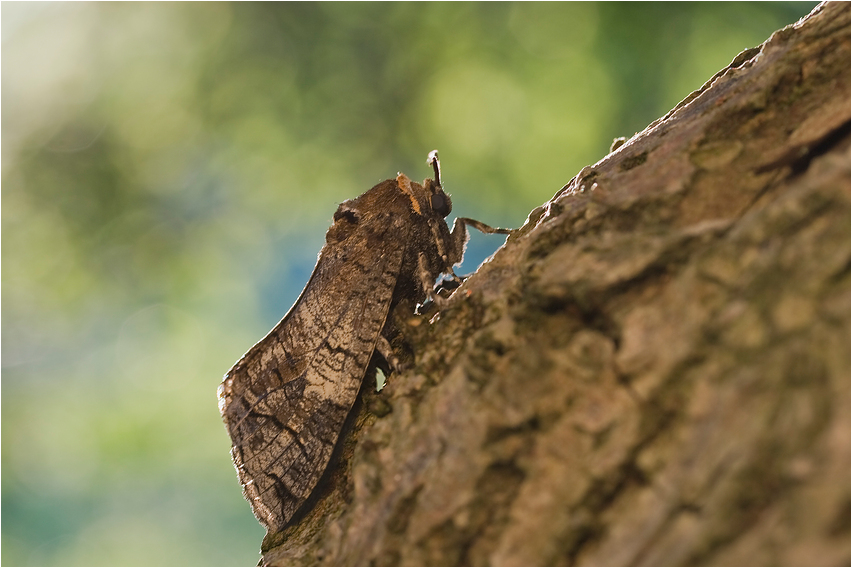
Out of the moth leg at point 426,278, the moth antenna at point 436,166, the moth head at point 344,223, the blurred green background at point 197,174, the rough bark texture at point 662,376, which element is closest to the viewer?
the rough bark texture at point 662,376

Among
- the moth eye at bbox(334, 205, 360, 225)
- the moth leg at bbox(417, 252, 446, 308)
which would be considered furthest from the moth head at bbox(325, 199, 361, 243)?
the moth leg at bbox(417, 252, 446, 308)

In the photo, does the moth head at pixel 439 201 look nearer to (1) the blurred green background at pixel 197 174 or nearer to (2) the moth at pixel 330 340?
(2) the moth at pixel 330 340

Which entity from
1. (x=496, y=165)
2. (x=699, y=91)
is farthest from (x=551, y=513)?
(x=496, y=165)

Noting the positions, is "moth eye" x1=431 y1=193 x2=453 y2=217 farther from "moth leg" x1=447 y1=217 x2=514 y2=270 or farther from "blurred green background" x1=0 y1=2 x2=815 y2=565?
"blurred green background" x1=0 y1=2 x2=815 y2=565

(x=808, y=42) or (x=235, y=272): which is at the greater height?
(x=235, y=272)

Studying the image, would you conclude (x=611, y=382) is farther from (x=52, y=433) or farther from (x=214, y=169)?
(x=52, y=433)

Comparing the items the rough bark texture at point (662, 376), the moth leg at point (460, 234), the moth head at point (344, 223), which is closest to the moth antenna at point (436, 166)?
the moth leg at point (460, 234)

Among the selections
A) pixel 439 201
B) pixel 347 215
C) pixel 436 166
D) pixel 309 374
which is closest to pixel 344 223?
pixel 347 215
